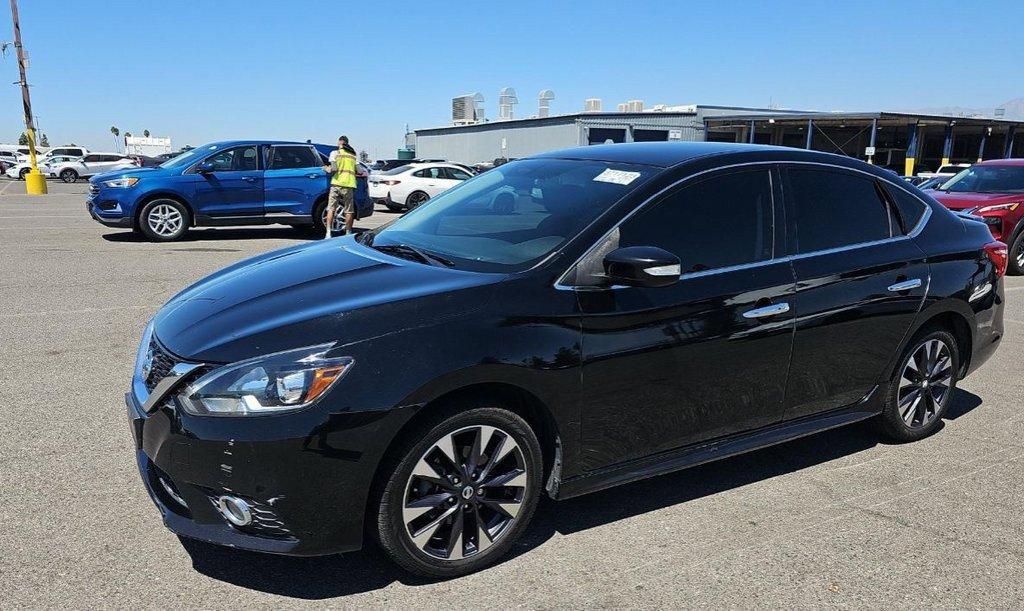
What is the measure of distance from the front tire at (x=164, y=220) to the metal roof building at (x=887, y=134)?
3409cm

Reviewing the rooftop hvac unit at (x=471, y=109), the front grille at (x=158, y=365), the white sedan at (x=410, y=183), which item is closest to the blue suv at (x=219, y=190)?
the white sedan at (x=410, y=183)

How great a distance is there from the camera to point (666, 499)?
378 centimetres

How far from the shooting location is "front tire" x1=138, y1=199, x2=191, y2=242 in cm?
1263

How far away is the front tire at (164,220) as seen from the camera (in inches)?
497

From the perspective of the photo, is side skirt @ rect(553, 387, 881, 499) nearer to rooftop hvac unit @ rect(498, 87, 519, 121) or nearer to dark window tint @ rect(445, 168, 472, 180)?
dark window tint @ rect(445, 168, 472, 180)

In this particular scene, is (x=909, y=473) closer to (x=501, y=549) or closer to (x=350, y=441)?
(x=501, y=549)

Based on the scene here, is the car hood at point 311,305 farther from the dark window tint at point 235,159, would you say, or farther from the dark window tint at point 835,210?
the dark window tint at point 235,159

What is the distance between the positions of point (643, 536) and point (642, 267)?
1196 mm

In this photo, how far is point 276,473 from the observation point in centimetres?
265

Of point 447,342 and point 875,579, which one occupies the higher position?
point 447,342

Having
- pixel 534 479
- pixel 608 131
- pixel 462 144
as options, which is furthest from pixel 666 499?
pixel 462 144

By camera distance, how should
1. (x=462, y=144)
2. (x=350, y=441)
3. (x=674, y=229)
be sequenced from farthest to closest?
(x=462, y=144)
(x=674, y=229)
(x=350, y=441)

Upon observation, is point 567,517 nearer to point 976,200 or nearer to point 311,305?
point 311,305

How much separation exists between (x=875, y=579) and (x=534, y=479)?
142cm
